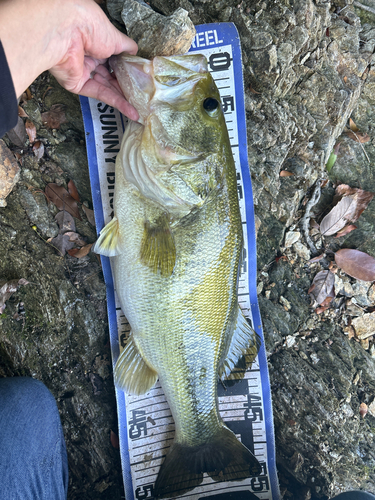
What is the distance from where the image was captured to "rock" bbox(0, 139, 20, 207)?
6.93 ft

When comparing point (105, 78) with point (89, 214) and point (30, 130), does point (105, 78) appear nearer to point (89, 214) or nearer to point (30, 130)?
point (30, 130)

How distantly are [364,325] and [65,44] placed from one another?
9.75 feet

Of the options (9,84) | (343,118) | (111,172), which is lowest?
(111,172)

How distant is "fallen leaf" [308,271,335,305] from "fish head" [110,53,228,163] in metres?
1.51

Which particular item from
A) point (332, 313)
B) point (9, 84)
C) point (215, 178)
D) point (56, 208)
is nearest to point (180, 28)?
point (215, 178)

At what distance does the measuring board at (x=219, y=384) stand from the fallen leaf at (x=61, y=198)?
0.57 ft

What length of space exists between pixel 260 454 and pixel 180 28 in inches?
121

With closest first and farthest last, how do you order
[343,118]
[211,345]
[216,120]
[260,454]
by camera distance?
[216,120], [211,345], [260,454], [343,118]

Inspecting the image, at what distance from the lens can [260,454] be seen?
243 cm

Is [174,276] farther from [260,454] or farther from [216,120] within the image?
[260,454]

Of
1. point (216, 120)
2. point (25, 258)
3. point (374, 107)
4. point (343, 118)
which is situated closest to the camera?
point (216, 120)

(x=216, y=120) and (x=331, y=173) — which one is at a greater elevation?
(x=216, y=120)

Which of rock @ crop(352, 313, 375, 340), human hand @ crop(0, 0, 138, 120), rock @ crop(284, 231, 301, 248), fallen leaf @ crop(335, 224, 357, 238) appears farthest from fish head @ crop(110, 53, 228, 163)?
rock @ crop(352, 313, 375, 340)

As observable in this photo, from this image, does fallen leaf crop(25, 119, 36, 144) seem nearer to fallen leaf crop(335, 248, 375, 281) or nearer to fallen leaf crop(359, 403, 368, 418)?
fallen leaf crop(335, 248, 375, 281)
